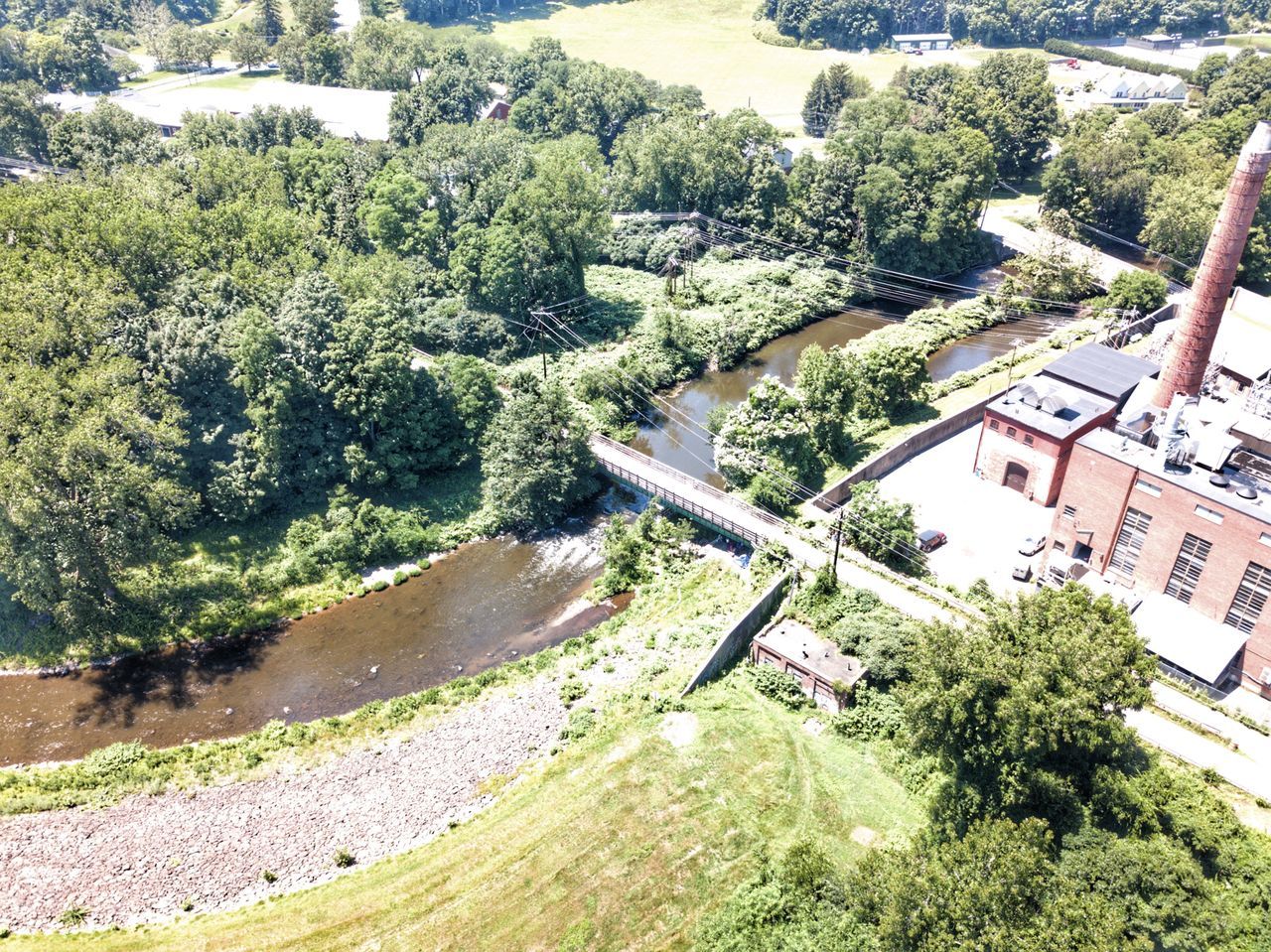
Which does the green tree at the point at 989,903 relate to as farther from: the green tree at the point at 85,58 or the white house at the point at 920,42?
the white house at the point at 920,42

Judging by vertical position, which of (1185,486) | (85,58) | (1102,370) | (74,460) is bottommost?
(1102,370)

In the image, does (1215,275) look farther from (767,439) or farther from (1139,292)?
(1139,292)

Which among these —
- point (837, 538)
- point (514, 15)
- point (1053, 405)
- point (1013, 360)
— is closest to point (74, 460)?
point (837, 538)

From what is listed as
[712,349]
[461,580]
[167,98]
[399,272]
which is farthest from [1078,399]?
[167,98]

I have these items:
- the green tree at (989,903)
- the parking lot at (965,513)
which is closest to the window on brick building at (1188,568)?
the parking lot at (965,513)

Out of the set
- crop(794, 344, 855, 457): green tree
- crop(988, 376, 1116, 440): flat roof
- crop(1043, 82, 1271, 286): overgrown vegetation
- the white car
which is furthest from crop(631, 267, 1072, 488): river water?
the white car

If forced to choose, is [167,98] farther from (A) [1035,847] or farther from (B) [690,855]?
(A) [1035,847]

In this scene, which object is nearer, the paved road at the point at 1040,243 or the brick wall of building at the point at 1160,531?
the brick wall of building at the point at 1160,531
